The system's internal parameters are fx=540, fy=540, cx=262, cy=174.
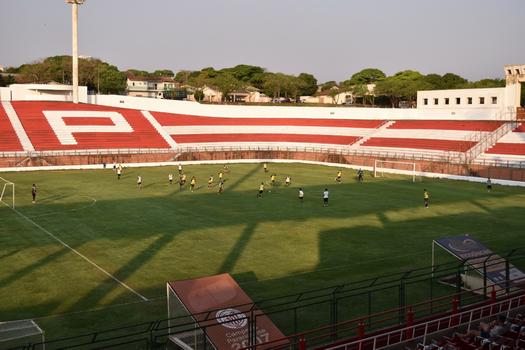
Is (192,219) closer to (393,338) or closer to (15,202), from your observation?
(15,202)

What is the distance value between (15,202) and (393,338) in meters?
30.9

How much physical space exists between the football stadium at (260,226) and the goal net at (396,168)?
20 cm

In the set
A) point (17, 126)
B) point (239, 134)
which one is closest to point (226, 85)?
point (239, 134)

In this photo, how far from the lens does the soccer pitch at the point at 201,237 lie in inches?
780

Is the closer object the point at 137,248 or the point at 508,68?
the point at 137,248

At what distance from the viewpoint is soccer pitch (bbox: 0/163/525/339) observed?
19.8 metres

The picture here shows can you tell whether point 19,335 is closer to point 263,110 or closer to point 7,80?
point 263,110

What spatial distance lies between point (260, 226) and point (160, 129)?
49562 millimetres

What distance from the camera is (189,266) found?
76.1 ft

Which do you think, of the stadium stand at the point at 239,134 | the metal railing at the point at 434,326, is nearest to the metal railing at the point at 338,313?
the metal railing at the point at 434,326

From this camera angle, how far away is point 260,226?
3128cm

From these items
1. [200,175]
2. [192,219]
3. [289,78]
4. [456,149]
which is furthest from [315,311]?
[289,78]

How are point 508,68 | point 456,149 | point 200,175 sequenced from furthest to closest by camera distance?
point 508,68
point 456,149
point 200,175

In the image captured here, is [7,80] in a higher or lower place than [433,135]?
higher
